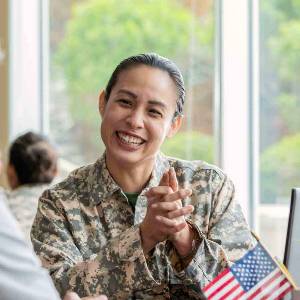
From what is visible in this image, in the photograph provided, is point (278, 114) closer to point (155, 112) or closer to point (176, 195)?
point (155, 112)

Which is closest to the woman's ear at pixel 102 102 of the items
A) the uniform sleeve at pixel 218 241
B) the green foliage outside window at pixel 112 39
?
the uniform sleeve at pixel 218 241

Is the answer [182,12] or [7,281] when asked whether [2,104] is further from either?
[7,281]

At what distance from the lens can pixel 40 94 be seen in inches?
244

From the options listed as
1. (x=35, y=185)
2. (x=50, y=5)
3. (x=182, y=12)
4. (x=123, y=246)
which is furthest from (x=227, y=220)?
(x=50, y=5)

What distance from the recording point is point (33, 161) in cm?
434

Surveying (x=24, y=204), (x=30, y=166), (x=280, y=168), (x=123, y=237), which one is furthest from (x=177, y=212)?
(x=280, y=168)

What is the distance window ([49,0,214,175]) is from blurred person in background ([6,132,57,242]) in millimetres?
990

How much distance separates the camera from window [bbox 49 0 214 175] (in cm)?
525

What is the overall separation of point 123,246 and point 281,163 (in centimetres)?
298

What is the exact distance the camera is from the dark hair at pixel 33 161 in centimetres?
434

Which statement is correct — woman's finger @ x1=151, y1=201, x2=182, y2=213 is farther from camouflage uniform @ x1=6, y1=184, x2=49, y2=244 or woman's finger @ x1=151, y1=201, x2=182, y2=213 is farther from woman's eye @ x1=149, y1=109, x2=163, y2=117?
camouflage uniform @ x1=6, y1=184, x2=49, y2=244

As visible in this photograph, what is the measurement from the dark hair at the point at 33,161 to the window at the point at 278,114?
1.41 metres

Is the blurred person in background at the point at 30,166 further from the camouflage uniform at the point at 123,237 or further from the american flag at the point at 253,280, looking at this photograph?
the american flag at the point at 253,280

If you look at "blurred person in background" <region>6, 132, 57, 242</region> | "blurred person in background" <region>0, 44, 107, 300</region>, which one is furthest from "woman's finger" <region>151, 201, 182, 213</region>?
"blurred person in background" <region>6, 132, 57, 242</region>
